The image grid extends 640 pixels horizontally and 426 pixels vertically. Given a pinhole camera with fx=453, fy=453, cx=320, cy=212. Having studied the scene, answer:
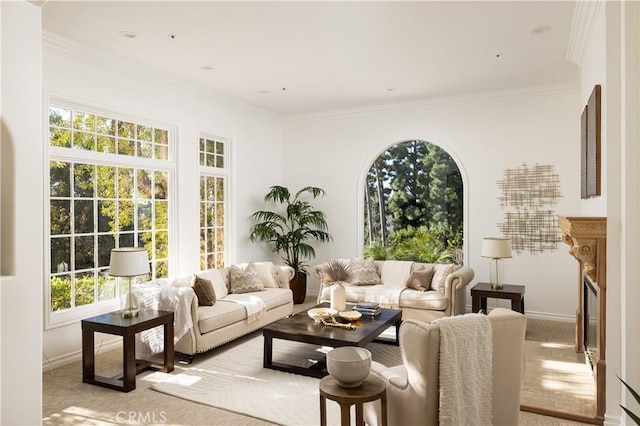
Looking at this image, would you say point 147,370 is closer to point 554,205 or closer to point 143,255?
point 143,255

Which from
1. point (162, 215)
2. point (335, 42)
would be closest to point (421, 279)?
point (335, 42)

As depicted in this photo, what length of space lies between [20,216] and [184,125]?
356 cm

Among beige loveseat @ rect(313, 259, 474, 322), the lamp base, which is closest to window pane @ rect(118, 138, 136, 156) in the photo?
the lamp base

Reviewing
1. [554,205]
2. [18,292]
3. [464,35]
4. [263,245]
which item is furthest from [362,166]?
[18,292]

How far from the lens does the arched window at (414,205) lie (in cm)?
648

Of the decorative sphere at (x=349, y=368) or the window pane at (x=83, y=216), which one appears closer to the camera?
the decorative sphere at (x=349, y=368)

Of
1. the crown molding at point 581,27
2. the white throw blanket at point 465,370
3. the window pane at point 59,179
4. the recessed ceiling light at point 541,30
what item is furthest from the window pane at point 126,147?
the crown molding at point 581,27

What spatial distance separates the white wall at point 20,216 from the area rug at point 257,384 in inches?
55.6

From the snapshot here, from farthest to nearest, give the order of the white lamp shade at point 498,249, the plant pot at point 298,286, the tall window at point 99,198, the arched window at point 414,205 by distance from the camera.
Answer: the plant pot at point 298,286
the arched window at point 414,205
the white lamp shade at point 498,249
the tall window at point 99,198

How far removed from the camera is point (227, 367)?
4055 mm

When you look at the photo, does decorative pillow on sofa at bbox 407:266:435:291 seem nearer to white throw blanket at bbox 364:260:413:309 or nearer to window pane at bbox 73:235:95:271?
white throw blanket at bbox 364:260:413:309

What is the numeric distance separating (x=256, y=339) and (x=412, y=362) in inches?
113

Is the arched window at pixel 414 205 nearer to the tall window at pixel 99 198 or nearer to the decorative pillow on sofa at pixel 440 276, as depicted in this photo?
the decorative pillow on sofa at pixel 440 276
